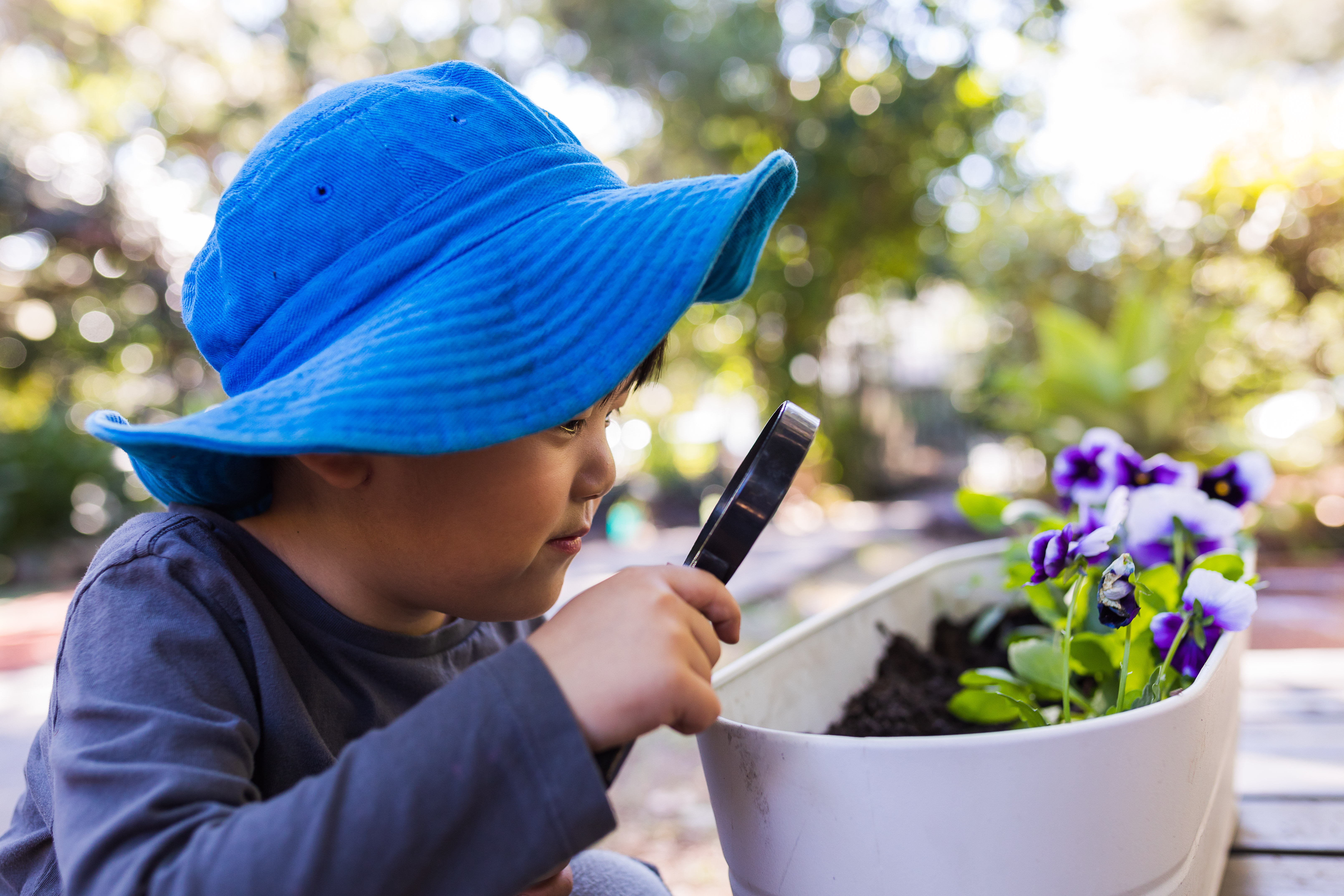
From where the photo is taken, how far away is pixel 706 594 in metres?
0.55

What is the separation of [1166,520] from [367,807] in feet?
2.62

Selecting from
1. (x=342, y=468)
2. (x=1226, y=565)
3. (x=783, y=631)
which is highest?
(x=342, y=468)

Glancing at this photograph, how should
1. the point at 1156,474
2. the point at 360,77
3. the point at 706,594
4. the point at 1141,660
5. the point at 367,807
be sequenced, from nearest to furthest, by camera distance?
1. the point at 367,807
2. the point at 706,594
3. the point at 1141,660
4. the point at 1156,474
5. the point at 360,77

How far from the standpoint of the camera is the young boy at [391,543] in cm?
45

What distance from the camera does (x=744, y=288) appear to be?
2.61 ft

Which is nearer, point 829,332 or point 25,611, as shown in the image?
point 25,611

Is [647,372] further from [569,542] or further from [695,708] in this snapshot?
[695,708]

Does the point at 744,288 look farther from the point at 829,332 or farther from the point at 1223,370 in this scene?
the point at 829,332

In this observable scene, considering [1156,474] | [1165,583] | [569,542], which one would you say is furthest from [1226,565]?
[569,542]

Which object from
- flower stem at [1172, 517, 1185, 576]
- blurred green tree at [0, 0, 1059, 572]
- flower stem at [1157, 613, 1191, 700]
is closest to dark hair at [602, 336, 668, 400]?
flower stem at [1157, 613, 1191, 700]

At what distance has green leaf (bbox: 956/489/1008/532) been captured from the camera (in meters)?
1.24

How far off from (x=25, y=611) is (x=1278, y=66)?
42.9ft

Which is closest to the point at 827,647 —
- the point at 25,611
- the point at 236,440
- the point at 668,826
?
the point at 236,440

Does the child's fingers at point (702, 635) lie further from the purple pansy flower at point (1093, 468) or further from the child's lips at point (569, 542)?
the purple pansy flower at point (1093, 468)
